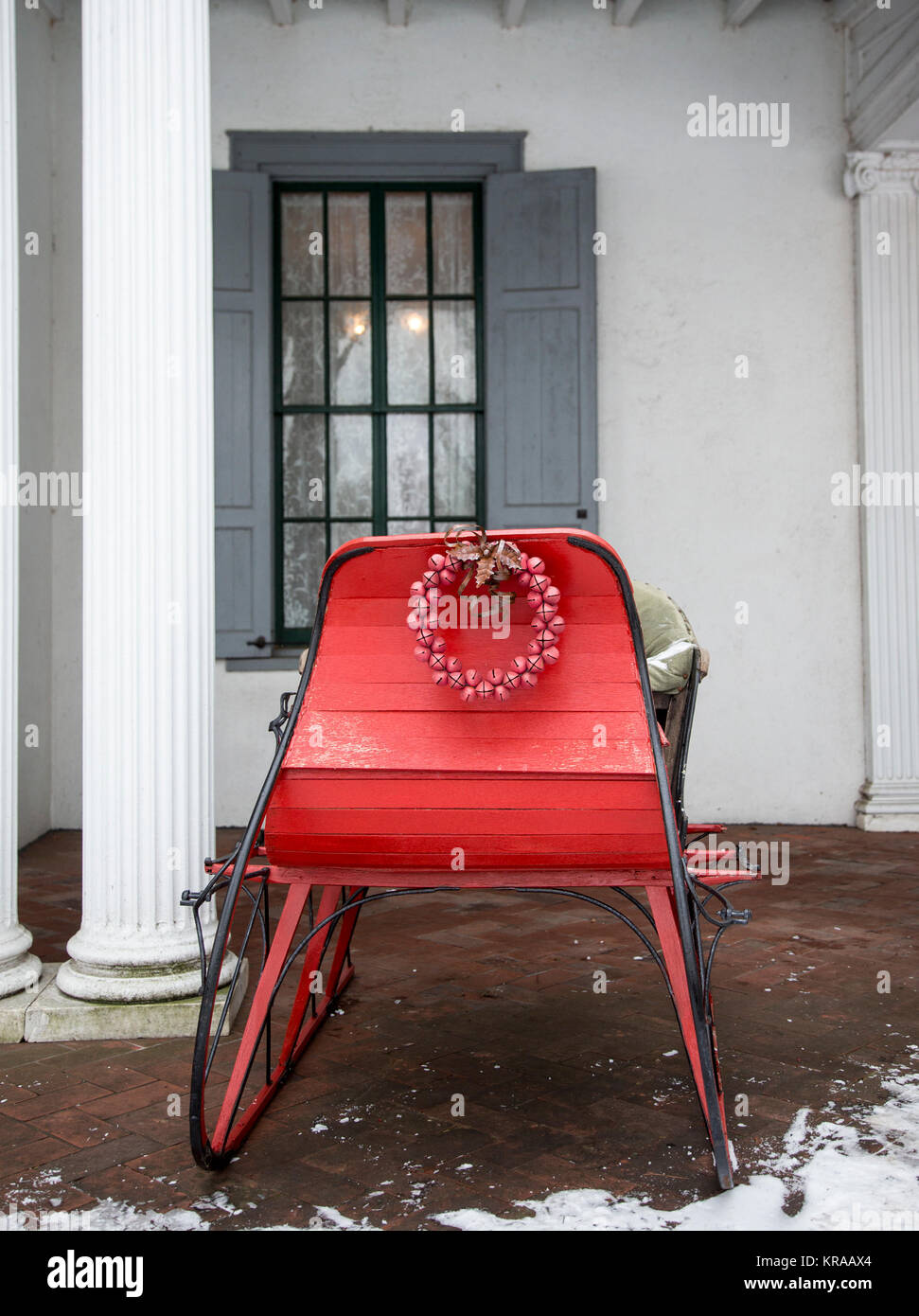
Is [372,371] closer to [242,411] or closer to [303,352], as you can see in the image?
[303,352]

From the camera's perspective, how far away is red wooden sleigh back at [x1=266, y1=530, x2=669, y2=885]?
2117 mm

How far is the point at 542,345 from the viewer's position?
622cm

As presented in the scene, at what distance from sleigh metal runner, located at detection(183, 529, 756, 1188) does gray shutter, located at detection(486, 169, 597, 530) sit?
4.08 meters

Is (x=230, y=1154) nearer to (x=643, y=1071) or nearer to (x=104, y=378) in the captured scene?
(x=643, y=1071)

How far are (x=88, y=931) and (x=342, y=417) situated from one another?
13.4 feet

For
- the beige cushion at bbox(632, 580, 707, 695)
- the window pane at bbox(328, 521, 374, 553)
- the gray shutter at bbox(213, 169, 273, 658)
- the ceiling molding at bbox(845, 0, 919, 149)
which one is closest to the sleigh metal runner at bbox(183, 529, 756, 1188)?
the beige cushion at bbox(632, 580, 707, 695)

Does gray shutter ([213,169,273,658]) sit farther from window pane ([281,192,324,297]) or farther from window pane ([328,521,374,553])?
window pane ([328,521,374,553])

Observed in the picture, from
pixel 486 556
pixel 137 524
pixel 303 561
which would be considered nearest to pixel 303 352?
pixel 303 561

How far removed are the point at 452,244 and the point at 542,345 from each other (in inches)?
33.4

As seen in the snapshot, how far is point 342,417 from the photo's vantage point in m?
6.50

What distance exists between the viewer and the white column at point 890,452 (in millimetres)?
6203

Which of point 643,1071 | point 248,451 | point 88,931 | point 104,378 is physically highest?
point 248,451

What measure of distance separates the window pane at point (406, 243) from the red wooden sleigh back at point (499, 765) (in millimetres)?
4649

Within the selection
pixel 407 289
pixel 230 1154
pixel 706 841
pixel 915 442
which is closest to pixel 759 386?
pixel 915 442
